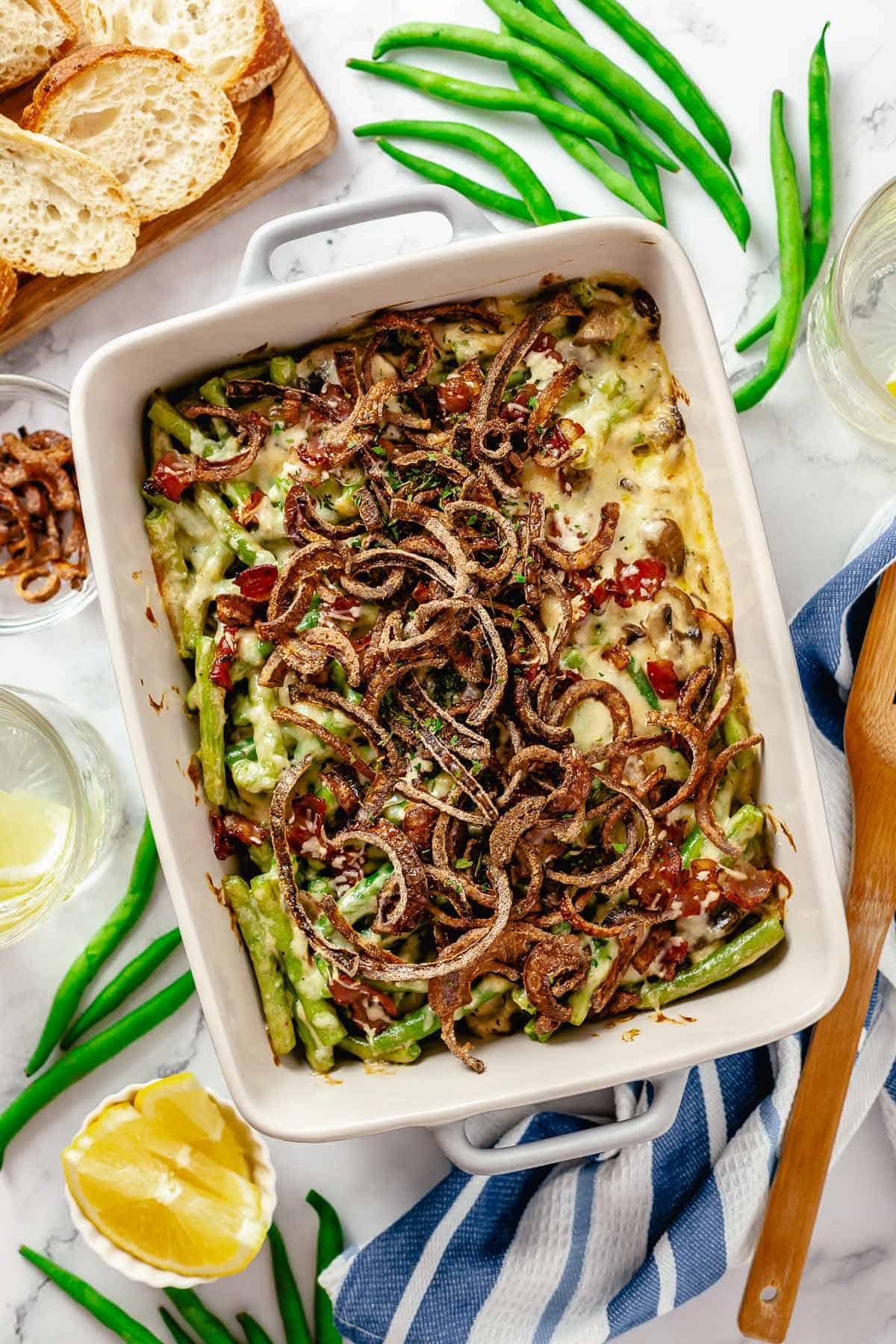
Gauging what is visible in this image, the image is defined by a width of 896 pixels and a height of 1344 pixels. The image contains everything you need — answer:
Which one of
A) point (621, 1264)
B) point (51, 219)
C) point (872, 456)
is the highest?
point (51, 219)

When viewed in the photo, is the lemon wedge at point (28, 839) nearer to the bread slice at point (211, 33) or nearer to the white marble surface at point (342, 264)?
the white marble surface at point (342, 264)

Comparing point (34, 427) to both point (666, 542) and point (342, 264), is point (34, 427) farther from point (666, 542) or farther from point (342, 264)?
point (666, 542)

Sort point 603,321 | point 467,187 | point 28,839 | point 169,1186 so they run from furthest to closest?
1. point 467,187
2. point 28,839
3. point 169,1186
4. point 603,321

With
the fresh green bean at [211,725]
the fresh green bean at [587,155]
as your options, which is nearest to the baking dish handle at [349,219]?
the fresh green bean at [587,155]

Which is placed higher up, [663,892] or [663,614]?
[663,614]

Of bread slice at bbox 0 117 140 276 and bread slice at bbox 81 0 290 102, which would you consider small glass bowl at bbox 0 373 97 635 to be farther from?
bread slice at bbox 81 0 290 102

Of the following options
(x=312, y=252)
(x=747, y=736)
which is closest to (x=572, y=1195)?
(x=747, y=736)

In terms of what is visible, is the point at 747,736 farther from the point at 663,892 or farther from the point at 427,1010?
the point at 427,1010

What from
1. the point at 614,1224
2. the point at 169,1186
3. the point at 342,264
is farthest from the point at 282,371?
the point at 614,1224
